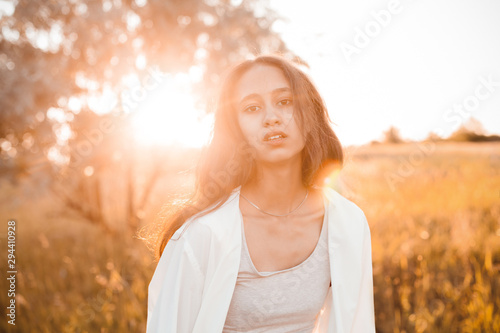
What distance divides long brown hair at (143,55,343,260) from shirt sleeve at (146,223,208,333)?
233mm

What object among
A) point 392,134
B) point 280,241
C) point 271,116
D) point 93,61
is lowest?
point 280,241

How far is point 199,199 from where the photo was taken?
1.95 m

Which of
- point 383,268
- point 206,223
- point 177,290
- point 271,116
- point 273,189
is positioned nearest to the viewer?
point 177,290

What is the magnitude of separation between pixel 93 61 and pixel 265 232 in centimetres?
450

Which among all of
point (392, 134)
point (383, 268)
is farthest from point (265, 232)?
point (392, 134)

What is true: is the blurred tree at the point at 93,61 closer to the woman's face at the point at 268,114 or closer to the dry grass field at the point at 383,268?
the dry grass field at the point at 383,268

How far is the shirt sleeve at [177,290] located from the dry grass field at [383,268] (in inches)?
56.3

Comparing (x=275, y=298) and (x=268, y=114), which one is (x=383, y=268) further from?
(x=268, y=114)

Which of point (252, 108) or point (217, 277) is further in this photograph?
point (252, 108)

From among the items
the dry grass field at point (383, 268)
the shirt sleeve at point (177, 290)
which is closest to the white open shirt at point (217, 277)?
the shirt sleeve at point (177, 290)

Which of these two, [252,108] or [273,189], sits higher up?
[252,108]

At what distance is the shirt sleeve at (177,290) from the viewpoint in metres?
1.56

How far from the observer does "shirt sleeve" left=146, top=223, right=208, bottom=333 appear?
1563 mm

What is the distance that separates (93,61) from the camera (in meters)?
5.12
